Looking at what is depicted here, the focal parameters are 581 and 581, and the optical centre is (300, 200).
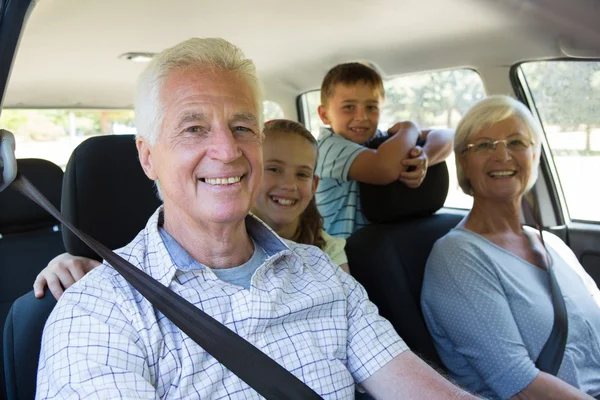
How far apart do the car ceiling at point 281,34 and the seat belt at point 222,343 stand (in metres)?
1.45

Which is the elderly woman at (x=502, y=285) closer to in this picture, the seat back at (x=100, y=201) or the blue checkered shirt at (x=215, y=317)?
the blue checkered shirt at (x=215, y=317)

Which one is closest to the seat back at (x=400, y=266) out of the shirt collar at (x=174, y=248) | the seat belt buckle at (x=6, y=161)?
the shirt collar at (x=174, y=248)

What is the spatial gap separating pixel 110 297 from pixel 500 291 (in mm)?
1284

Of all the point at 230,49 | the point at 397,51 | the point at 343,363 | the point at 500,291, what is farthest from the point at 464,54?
the point at 343,363

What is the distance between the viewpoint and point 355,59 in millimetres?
3178

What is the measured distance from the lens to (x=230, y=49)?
4.76 feet

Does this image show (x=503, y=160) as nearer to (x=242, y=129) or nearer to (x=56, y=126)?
(x=242, y=129)

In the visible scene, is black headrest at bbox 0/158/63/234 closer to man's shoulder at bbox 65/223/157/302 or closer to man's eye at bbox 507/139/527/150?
man's shoulder at bbox 65/223/157/302

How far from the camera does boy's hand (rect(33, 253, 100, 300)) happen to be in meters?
1.43

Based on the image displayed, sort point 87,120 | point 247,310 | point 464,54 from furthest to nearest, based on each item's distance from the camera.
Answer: point 87,120 → point 464,54 → point 247,310

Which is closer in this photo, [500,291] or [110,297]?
[110,297]

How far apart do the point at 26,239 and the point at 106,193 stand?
1.44 metres

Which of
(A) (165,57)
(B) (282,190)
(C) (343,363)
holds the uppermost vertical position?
(A) (165,57)

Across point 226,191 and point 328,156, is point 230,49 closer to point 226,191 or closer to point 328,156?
point 226,191
